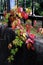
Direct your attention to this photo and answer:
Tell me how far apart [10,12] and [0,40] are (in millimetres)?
468

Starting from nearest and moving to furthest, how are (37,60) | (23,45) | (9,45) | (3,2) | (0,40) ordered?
(37,60) → (23,45) → (9,45) → (0,40) → (3,2)

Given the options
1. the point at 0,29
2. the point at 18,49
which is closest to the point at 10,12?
the point at 0,29

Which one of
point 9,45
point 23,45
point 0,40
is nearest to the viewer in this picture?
point 23,45

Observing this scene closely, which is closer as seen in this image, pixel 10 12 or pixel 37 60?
pixel 37 60

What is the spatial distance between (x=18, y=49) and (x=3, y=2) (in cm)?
140

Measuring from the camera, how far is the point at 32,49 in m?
3.11

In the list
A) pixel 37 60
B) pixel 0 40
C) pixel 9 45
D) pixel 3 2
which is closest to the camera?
pixel 37 60

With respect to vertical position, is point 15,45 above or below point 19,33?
below

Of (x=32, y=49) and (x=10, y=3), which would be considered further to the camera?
(x=10, y=3)

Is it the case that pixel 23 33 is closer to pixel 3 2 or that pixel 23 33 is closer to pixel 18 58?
pixel 18 58

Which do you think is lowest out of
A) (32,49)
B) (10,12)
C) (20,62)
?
(20,62)

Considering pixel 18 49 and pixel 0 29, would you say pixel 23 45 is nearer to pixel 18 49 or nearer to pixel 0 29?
pixel 18 49

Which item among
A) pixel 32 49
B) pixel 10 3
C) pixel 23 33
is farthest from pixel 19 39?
pixel 10 3

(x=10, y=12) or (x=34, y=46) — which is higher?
(x=10, y=12)
